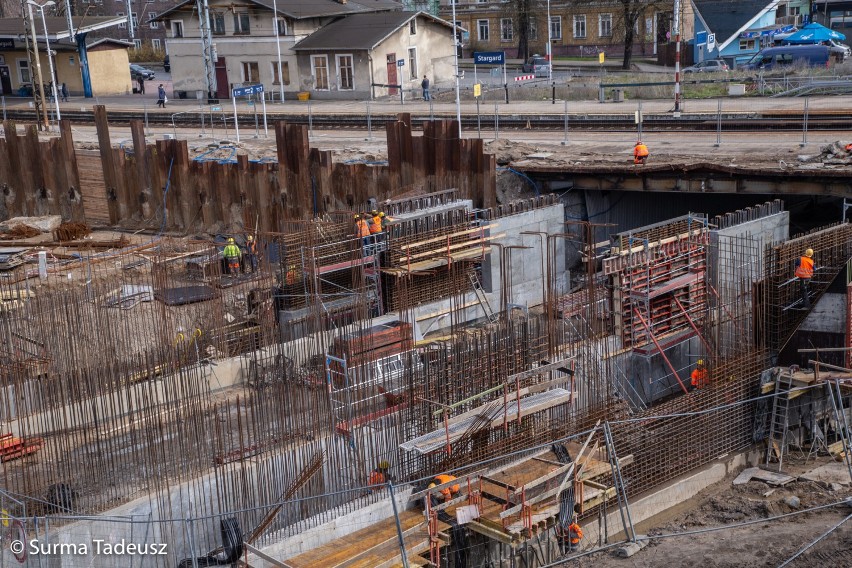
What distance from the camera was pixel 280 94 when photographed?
48500mm

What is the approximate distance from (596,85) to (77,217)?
70.2 ft

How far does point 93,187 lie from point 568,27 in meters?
40.3

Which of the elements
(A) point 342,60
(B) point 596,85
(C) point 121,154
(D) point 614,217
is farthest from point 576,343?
(A) point 342,60

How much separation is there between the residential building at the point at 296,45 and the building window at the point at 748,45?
18.4 metres

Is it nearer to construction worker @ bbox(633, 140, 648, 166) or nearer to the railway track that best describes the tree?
the railway track

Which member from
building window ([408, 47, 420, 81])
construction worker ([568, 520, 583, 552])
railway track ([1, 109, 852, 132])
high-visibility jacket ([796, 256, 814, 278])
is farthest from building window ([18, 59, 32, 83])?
construction worker ([568, 520, 583, 552])

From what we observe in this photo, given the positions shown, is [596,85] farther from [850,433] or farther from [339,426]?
[339,426]

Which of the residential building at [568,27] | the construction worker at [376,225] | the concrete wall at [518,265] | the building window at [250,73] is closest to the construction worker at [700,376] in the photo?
the concrete wall at [518,265]

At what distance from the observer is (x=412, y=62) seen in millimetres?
48656

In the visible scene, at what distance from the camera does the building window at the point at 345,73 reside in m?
46.2

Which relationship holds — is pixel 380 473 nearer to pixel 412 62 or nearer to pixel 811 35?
pixel 412 62

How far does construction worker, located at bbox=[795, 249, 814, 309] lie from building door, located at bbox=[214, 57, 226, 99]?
35552 mm

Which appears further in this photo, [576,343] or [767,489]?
[576,343]

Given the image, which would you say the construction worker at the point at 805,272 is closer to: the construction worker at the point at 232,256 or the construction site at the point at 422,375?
the construction site at the point at 422,375
